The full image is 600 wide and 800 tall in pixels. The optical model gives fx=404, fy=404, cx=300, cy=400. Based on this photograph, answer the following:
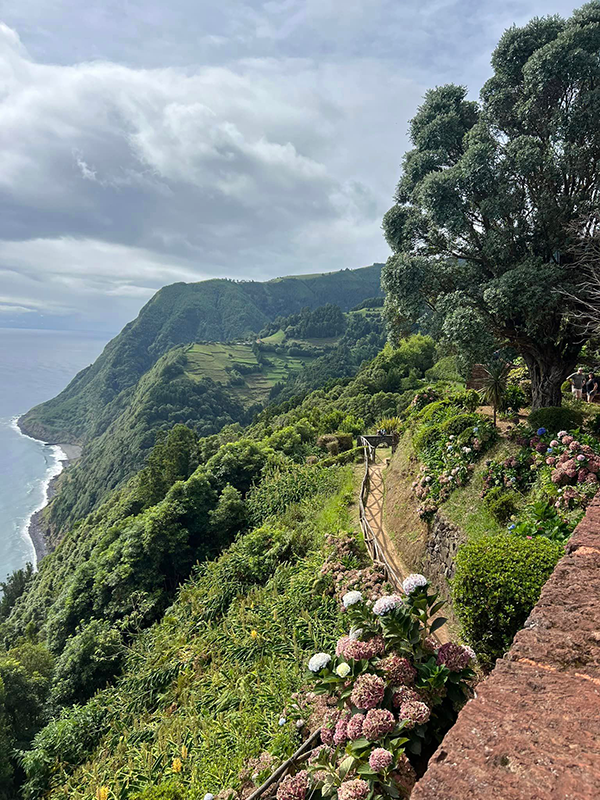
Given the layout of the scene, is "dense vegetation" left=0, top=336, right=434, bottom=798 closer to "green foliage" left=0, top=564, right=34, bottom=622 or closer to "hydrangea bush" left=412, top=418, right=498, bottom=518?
"hydrangea bush" left=412, top=418, right=498, bottom=518

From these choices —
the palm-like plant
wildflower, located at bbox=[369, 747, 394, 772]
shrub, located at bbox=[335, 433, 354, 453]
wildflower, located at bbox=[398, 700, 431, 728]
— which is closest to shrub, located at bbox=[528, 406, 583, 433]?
the palm-like plant

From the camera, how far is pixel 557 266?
867 cm

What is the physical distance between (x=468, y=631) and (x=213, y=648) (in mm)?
5878

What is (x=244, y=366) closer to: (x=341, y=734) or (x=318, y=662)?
(x=318, y=662)

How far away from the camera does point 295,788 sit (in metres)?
3.75

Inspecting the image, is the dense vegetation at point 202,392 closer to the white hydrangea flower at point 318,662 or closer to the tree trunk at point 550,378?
the tree trunk at point 550,378

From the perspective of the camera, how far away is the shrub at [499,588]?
188 inches

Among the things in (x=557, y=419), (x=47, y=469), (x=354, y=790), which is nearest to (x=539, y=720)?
(x=354, y=790)

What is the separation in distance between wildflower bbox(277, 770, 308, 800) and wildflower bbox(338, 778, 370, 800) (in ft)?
3.27

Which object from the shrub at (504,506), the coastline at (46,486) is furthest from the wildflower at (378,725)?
the coastline at (46,486)

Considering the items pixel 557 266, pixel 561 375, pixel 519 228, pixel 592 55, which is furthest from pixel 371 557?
pixel 592 55

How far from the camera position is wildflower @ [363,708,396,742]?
324 centimetres

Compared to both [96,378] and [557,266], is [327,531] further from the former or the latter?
[96,378]

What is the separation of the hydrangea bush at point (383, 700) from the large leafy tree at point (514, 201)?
260 inches
